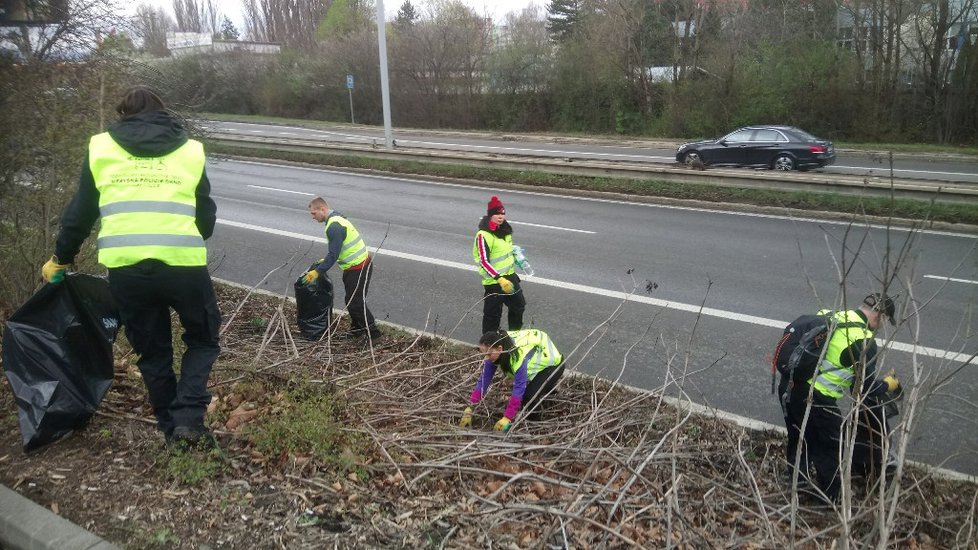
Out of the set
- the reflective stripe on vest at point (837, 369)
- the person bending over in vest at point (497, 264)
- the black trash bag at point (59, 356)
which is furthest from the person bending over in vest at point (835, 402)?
the black trash bag at point (59, 356)

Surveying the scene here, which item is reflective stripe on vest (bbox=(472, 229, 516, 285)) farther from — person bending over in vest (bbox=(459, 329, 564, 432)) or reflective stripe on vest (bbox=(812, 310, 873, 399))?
reflective stripe on vest (bbox=(812, 310, 873, 399))

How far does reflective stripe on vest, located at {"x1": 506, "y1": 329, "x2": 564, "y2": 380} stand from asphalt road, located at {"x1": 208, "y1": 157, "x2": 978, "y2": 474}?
475 millimetres

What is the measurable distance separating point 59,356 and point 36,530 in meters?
1.13

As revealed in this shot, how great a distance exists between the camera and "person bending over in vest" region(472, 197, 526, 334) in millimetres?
6824

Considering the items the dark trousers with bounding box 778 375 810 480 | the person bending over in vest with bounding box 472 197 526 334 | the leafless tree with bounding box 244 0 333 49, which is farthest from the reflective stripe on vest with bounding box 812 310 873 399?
the leafless tree with bounding box 244 0 333 49

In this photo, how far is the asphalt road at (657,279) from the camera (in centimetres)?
627

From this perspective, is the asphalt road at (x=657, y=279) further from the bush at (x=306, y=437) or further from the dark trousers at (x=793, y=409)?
the bush at (x=306, y=437)

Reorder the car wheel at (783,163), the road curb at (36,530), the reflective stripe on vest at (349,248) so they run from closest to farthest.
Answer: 1. the road curb at (36,530)
2. the reflective stripe on vest at (349,248)
3. the car wheel at (783,163)

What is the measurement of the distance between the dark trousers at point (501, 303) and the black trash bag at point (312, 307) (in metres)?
1.47

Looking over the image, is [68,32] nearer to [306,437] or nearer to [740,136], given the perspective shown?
[306,437]

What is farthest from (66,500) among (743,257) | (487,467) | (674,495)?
(743,257)

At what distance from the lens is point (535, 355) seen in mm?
5059

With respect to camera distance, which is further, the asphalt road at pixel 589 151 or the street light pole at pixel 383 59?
the street light pole at pixel 383 59

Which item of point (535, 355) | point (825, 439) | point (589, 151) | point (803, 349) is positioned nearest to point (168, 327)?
point (535, 355)
